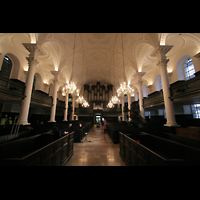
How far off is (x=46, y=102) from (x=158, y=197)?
368 inches

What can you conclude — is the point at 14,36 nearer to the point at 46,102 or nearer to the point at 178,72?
the point at 46,102

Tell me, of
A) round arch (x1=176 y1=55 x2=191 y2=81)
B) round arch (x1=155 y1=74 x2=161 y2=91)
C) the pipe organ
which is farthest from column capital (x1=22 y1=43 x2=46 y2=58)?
round arch (x1=155 y1=74 x2=161 y2=91)

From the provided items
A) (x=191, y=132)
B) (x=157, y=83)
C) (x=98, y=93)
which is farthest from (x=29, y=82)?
(x=98, y=93)

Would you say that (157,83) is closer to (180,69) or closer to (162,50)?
(180,69)

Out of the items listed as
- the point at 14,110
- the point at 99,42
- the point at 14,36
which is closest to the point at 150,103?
the point at 99,42

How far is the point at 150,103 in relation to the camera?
28.6ft

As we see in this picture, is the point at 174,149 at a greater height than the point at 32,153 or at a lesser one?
lesser

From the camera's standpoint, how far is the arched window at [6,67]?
25.8ft

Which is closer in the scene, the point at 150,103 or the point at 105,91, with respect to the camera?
the point at 150,103

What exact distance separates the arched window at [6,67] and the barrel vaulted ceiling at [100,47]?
1.06 m

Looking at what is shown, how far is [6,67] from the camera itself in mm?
8102

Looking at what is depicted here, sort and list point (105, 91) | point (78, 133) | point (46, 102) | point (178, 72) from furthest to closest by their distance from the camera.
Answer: point (105, 91)
point (178, 72)
point (46, 102)
point (78, 133)

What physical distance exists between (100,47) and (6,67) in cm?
941

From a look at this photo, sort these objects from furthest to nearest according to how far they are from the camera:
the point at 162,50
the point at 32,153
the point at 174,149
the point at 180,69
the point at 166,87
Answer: the point at 180,69 < the point at 162,50 < the point at 166,87 < the point at 174,149 < the point at 32,153
